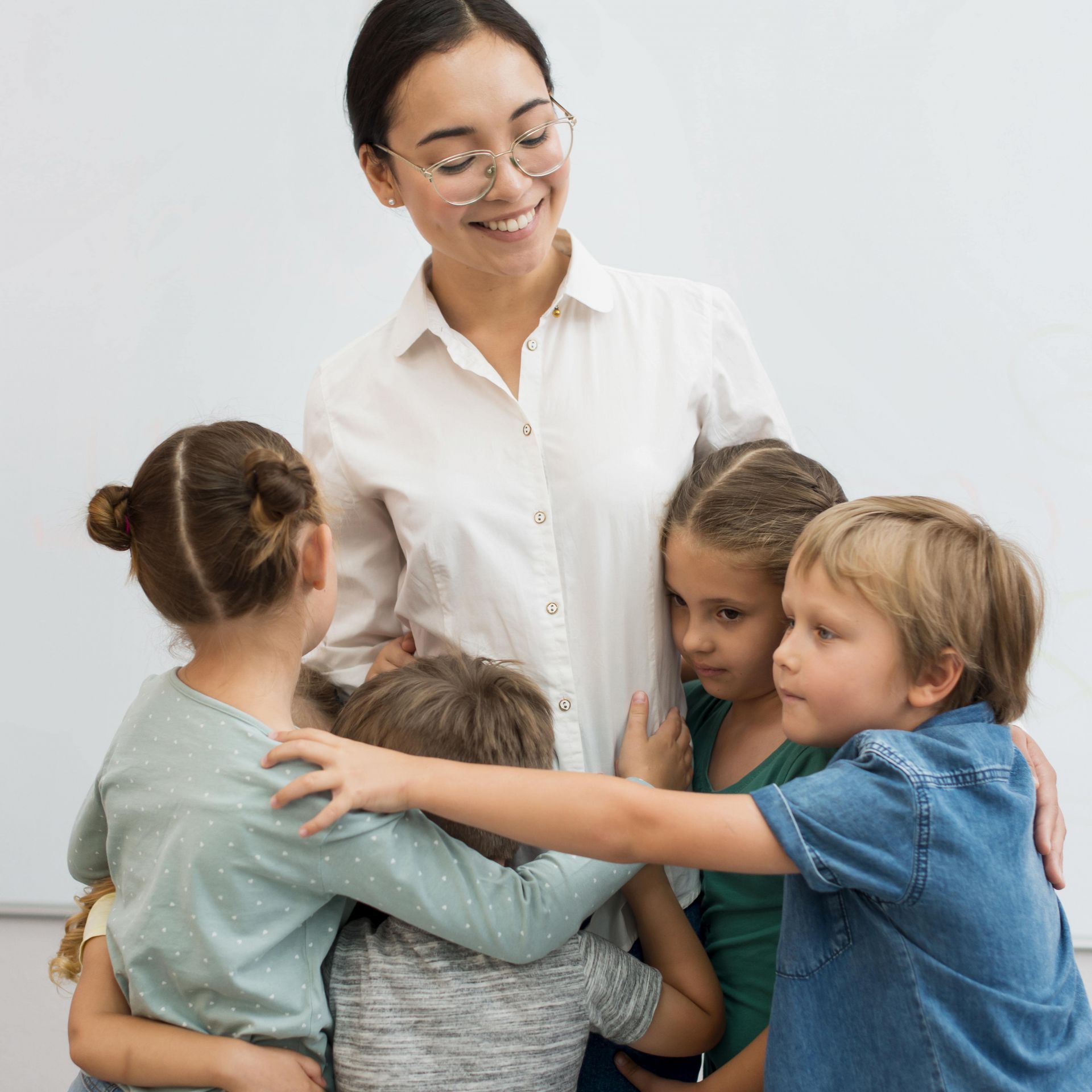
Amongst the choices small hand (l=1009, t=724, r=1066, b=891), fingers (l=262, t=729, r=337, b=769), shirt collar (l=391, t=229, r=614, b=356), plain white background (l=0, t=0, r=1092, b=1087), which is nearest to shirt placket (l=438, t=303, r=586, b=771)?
shirt collar (l=391, t=229, r=614, b=356)

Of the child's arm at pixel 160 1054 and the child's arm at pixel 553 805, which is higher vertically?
the child's arm at pixel 553 805

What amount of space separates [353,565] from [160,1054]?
61 cm

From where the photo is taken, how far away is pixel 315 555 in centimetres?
114

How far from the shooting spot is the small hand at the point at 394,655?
1413mm

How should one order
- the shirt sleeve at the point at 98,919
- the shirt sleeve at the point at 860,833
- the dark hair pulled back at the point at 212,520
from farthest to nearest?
the shirt sleeve at the point at 98,919 → the dark hair pulled back at the point at 212,520 → the shirt sleeve at the point at 860,833

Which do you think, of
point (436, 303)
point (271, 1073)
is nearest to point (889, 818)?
point (271, 1073)

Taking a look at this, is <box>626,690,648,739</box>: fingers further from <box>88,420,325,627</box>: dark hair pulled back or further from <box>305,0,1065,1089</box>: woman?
<box>88,420,325,627</box>: dark hair pulled back

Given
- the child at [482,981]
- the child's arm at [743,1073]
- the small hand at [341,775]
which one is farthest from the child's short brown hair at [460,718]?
the child's arm at [743,1073]

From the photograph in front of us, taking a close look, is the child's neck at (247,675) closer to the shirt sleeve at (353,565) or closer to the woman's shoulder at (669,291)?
the shirt sleeve at (353,565)

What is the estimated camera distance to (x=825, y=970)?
1060 mm

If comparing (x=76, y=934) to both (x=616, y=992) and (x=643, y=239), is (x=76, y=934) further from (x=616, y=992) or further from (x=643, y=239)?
(x=643, y=239)

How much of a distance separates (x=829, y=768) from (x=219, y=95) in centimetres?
184

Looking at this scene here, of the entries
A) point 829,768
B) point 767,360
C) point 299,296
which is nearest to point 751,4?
point 767,360

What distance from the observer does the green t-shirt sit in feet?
4.11
